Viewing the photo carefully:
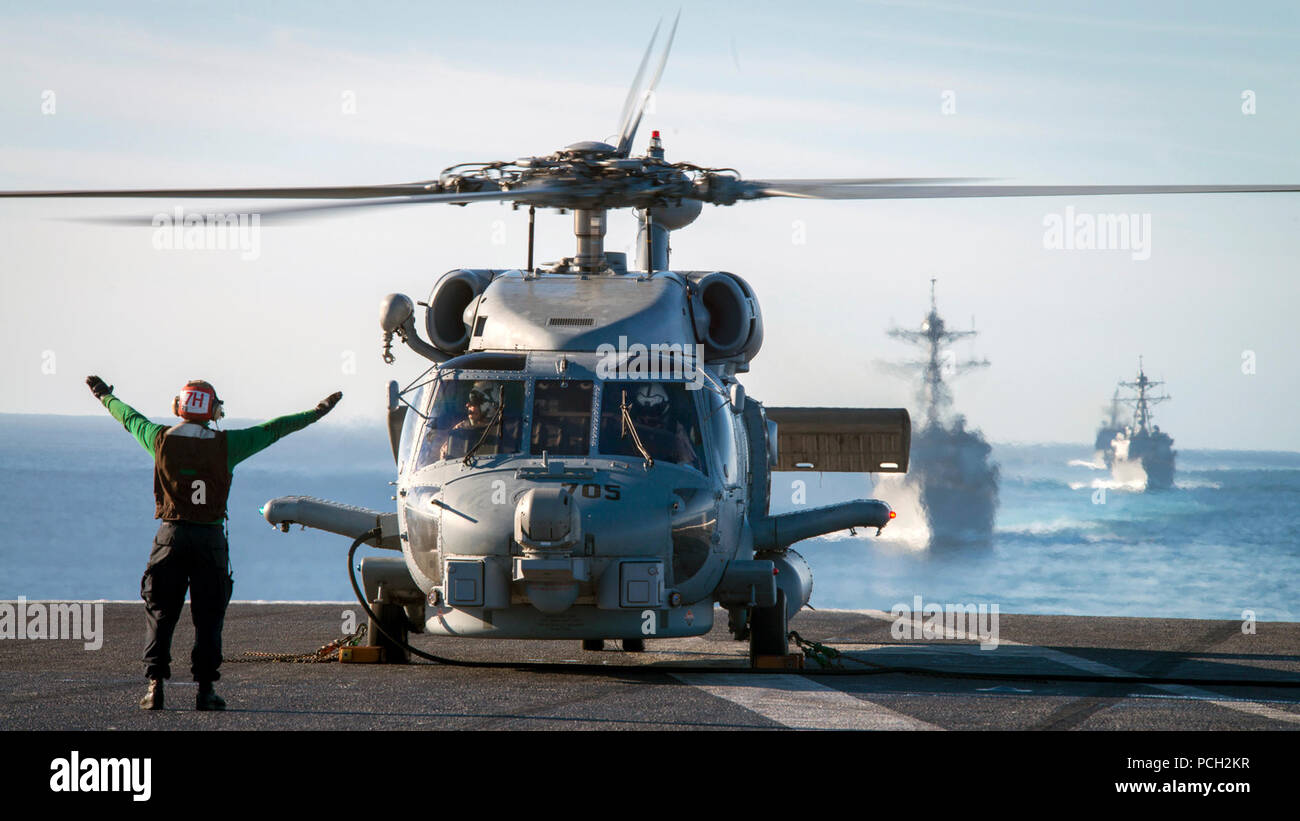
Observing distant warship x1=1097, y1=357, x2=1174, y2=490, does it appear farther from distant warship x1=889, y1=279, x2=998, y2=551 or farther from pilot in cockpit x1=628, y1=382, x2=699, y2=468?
pilot in cockpit x1=628, y1=382, x2=699, y2=468

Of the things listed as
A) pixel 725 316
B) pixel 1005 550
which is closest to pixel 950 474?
pixel 1005 550

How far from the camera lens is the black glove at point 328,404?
436 inches

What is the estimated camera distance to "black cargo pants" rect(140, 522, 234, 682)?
1050cm

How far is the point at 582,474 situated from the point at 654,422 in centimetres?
110

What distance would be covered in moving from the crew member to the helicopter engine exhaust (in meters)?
5.10

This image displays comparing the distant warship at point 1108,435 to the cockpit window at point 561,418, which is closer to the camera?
the cockpit window at point 561,418

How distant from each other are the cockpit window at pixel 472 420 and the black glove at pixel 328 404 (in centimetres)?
247

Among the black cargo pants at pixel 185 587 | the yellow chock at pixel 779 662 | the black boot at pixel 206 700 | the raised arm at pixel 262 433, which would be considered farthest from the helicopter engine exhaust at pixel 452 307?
the black boot at pixel 206 700

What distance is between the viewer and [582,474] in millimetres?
13297

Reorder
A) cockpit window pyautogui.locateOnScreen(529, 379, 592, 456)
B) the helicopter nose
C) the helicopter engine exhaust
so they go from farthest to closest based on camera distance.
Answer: the helicopter engine exhaust
cockpit window pyautogui.locateOnScreen(529, 379, 592, 456)
the helicopter nose

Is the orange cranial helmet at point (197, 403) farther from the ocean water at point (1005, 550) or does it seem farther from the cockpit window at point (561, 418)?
the ocean water at point (1005, 550)

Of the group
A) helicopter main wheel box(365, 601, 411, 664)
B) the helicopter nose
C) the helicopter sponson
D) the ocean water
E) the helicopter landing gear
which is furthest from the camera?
the ocean water

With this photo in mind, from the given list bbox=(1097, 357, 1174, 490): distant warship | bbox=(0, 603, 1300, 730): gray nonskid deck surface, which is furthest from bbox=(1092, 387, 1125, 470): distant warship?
bbox=(0, 603, 1300, 730): gray nonskid deck surface
